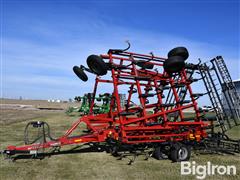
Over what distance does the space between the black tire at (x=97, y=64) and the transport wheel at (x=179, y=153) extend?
11.3ft

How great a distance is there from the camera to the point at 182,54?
32.2 feet

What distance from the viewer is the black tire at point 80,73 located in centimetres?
990

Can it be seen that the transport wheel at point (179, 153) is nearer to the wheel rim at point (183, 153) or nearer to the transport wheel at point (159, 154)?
the wheel rim at point (183, 153)

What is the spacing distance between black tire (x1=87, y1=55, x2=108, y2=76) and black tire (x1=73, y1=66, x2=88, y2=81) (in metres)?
0.84

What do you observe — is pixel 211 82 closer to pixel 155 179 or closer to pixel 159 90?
pixel 159 90

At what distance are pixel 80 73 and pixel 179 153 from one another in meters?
4.69

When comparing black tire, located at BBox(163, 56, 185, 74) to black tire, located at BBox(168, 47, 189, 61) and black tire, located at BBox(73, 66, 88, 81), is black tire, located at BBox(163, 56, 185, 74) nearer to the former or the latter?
black tire, located at BBox(168, 47, 189, 61)

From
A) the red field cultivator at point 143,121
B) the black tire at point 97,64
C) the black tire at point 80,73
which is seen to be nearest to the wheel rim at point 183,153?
the red field cultivator at point 143,121

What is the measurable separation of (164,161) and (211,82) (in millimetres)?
3922

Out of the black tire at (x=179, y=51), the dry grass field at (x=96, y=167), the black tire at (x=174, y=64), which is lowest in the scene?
the dry grass field at (x=96, y=167)

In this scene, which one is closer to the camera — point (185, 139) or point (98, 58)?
point (98, 58)

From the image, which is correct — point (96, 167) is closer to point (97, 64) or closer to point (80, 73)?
point (97, 64)

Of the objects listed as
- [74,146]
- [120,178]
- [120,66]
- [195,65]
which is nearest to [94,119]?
[74,146]

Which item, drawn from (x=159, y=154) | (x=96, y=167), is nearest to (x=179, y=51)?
(x=159, y=154)
